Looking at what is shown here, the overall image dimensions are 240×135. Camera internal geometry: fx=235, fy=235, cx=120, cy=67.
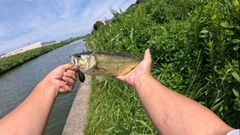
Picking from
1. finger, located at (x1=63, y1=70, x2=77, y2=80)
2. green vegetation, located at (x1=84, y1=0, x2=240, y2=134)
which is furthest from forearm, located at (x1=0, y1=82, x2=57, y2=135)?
green vegetation, located at (x1=84, y1=0, x2=240, y2=134)

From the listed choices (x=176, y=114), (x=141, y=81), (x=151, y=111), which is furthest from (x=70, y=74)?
(x=176, y=114)

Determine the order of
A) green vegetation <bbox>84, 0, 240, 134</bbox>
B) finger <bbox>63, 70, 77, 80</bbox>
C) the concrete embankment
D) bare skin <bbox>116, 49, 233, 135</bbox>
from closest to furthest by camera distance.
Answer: bare skin <bbox>116, 49, 233, 135</bbox> < finger <bbox>63, 70, 77, 80</bbox> < green vegetation <bbox>84, 0, 240, 134</bbox> < the concrete embankment

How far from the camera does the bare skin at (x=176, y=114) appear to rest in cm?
144

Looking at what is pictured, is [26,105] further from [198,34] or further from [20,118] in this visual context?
[198,34]

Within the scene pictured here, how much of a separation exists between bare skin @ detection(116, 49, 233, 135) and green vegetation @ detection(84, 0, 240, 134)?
1.06m

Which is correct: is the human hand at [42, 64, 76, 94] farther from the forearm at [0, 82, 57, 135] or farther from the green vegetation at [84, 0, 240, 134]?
the green vegetation at [84, 0, 240, 134]

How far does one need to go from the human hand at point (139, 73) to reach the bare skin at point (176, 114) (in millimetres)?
201

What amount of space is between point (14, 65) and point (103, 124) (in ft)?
113

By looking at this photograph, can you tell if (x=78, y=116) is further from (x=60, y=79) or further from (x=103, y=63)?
(x=60, y=79)

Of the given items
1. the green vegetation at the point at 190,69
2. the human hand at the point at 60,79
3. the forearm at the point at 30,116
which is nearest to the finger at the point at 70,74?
the human hand at the point at 60,79

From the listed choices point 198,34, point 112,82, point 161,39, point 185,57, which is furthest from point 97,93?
point 198,34

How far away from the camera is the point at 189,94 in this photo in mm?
3594

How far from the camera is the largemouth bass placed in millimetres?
2555

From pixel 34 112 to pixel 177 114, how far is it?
1126mm
